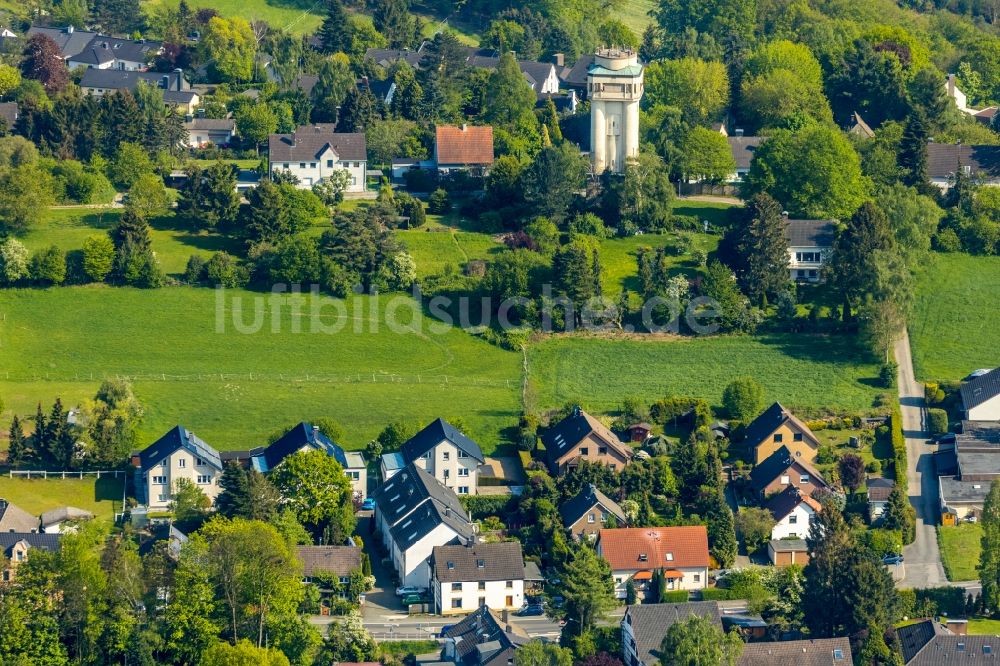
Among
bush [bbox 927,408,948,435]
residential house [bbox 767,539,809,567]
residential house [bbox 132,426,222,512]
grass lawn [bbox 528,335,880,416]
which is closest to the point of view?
residential house [bbox 767,539,809,567]

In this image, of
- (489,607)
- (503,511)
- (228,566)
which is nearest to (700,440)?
(503,511)

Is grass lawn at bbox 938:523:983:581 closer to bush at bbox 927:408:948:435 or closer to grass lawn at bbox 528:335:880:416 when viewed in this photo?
bush at bbox 927:408:948:435

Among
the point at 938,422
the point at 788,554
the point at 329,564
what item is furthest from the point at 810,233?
the point at 329,564

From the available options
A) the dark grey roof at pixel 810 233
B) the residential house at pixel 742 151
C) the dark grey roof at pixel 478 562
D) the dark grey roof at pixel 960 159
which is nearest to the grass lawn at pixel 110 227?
the dark grey roof at pixel 810 233

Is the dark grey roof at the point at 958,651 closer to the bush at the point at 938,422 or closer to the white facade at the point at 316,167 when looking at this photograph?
the bush at the point at 938,422

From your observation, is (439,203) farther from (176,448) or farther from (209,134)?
(176,448)

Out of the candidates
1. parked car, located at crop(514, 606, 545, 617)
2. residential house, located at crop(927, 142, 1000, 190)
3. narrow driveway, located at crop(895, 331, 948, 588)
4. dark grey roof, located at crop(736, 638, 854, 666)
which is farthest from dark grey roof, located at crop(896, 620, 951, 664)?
residential house, located at crop(927, 142, 1000, 190)

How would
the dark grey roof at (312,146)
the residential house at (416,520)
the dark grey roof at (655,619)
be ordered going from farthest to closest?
the dark grey roof at (312,146), the residential house at (416,520), the dark grey roof at (655,619)
